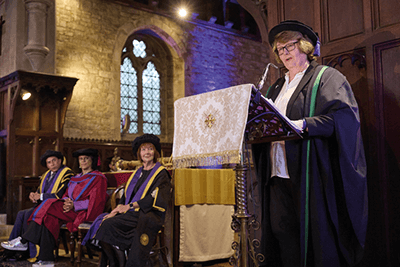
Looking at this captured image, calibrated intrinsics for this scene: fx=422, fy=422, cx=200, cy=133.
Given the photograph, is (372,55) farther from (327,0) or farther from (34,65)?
(34,65)

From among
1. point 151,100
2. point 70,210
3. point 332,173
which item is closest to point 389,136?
point 332,173

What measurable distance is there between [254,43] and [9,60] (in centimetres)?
782

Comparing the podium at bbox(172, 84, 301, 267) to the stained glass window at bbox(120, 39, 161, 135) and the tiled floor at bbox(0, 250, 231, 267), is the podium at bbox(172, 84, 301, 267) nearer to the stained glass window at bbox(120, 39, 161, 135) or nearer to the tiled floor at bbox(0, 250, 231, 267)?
the tiled floor at bbox(0, 250, 231, 267)

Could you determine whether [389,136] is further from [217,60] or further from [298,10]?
[217,60]

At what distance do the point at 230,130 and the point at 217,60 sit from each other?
440 inches

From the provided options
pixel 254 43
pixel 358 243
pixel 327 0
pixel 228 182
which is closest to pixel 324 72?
pixel 358 243

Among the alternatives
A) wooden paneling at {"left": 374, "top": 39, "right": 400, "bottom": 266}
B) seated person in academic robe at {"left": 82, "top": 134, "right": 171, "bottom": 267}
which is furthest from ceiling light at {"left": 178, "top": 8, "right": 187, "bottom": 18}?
wooden paneling at {"left": 374, "top": 39, "right": 400, "bottom": 266}

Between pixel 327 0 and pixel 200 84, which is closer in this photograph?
pixel 327 0

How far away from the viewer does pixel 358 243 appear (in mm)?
2201

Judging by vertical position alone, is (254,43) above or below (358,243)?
above

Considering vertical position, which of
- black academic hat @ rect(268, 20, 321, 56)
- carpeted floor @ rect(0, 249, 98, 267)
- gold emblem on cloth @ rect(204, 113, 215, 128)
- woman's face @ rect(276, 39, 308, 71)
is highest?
black academic hat @ rect(268, 20, 321, 56)

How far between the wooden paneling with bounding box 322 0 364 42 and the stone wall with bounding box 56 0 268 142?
785 centimetres

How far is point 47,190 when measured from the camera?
19.2 feet

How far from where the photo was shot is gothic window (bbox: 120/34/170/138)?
1168 cm
